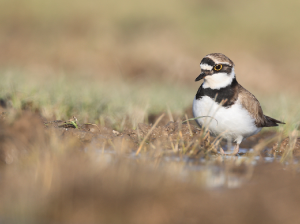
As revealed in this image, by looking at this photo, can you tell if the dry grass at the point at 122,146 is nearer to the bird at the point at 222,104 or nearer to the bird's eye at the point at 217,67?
the bird at the point at 222,104

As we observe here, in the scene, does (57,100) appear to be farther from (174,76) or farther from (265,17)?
(265,17)

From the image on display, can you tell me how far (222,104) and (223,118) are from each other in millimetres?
178

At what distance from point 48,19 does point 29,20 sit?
742 millimetres

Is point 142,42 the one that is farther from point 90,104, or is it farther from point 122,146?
point 122,146

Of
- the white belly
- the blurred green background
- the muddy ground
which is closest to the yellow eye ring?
the white belly

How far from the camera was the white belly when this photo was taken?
4.87 m

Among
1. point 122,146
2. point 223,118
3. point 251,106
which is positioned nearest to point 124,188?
point 122,146

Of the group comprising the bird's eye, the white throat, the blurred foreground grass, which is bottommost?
the blurred foreground grass

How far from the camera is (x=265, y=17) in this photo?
786 inches

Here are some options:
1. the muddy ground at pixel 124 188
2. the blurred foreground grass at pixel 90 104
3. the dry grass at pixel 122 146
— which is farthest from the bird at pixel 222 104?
the muddy ground at pixel 124 188

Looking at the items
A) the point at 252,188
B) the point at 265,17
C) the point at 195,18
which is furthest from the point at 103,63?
the point at 252,188

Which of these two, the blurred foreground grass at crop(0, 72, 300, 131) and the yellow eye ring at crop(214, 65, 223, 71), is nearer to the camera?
the yellow eye ring at crop(214, 65, 223, 71)

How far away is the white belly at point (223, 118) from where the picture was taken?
487cm

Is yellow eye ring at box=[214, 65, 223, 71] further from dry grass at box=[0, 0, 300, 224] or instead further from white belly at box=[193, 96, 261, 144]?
dry grass at box=[0, 0, 300, 224]
